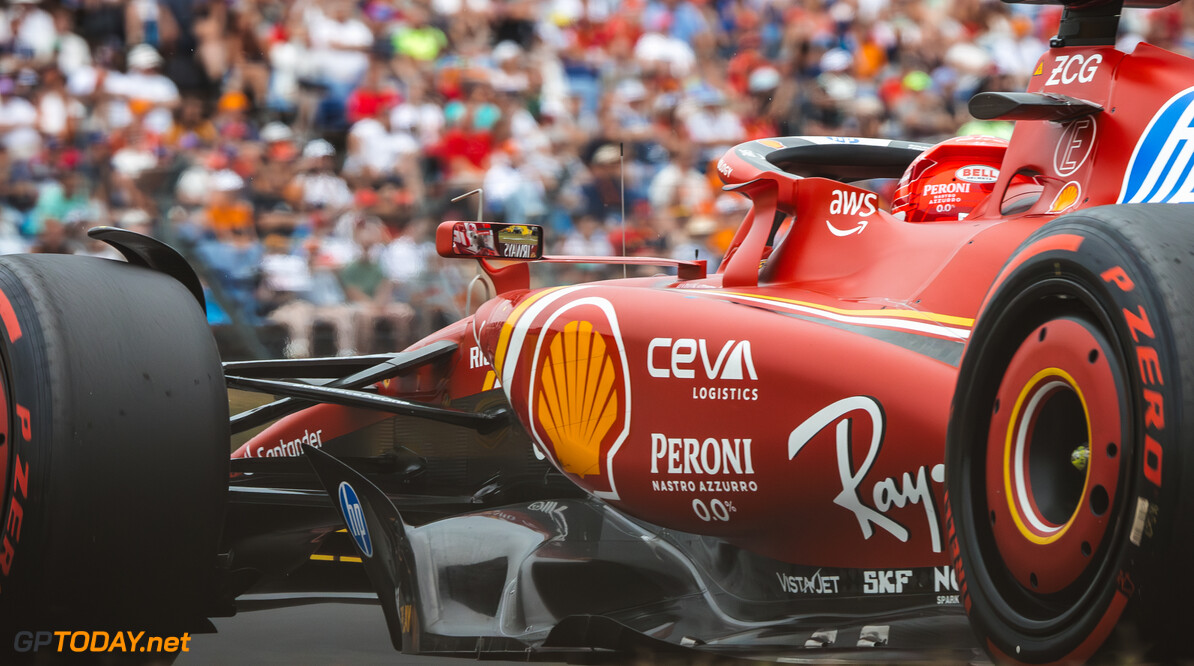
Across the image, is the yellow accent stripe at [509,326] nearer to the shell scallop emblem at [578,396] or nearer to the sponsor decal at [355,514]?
the shell scallop emblem at [578,396]

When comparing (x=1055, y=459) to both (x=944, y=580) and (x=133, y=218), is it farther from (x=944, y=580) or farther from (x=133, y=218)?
(x=133, y=218)

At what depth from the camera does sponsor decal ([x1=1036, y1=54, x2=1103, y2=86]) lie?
2.78 m

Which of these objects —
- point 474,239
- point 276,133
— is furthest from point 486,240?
point 276,133

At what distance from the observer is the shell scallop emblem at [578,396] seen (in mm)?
2920

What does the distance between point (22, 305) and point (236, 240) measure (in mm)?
5040

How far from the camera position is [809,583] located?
2812 mm

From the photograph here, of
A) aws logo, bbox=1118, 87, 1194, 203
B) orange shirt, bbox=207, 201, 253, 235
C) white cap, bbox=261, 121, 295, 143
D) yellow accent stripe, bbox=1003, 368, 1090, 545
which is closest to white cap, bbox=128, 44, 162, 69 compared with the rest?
white cap, bbox=261, 121, 295, 143

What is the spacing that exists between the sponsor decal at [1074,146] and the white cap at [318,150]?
20.2 feet

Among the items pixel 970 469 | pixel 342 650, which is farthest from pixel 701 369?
pixel 342 650

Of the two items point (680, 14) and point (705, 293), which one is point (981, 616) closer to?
point (705, 293)

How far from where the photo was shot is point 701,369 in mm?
2734

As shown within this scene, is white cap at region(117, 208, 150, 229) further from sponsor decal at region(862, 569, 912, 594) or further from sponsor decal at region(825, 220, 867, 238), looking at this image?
sponsor decal at region(862, 569, 912, 594)

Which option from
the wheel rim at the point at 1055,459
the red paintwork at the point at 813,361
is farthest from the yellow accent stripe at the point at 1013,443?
the red paintwork at the point at 813,361
